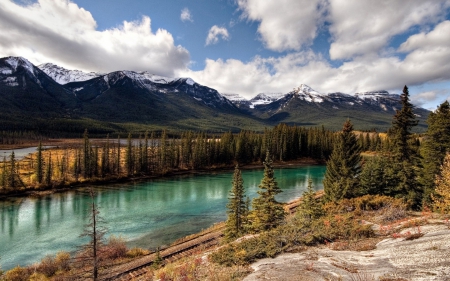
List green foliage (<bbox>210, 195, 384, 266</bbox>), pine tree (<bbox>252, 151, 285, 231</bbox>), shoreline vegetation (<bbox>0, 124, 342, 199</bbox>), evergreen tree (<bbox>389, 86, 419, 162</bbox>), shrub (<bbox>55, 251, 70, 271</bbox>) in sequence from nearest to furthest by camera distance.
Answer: green foliage (<bbox>210, 195, 384, 266</bbox>) < shrub (<bbox>55, 251, 70, 271</bbox>) < pine tree (<bbox>252, 151, 285, 231</bbox>) < evergreen tree (<bbox>389, 86, 419, 162</bbox>) < shoreline vegetation (<bbox>0, 124, 342, 199</bbox>)

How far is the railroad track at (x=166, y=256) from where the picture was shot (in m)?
24.5

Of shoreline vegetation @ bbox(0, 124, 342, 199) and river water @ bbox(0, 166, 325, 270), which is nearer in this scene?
river water @ bbox(0, 166, 325, 270)

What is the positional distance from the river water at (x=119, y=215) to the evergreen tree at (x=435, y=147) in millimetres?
30483

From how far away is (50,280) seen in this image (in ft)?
75.6

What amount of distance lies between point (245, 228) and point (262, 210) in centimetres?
318

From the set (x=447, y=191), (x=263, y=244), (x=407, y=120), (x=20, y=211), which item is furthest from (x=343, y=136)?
(x=20, y=211)

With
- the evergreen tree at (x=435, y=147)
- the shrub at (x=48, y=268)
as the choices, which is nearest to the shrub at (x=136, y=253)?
the shrub at (x=48, y=268)

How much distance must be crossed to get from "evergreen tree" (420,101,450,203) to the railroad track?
85.9 ft

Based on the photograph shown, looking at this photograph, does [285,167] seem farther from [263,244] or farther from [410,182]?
[263,244]

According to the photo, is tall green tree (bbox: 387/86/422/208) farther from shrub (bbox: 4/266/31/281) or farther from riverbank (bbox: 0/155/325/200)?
riverbank (bbox: 0/155/325/200)

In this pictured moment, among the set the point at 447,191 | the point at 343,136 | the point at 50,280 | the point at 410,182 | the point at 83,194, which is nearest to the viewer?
the point at 447,191

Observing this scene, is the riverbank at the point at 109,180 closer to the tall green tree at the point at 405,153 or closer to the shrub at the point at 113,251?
the shrub at the point at 113,251

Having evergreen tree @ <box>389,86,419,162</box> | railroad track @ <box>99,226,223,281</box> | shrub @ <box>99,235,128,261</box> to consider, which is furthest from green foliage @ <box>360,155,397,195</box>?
shrub @ <box>99,235,128,261</box>

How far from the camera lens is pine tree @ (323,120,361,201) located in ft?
105
